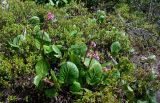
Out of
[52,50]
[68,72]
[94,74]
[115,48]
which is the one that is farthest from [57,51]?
[115,48]

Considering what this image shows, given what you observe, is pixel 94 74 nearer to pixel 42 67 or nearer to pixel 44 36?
pixel 42 67

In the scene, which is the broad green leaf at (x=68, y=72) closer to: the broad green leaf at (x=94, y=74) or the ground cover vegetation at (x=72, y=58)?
the ground cover vegetation at (x=72, y=58)

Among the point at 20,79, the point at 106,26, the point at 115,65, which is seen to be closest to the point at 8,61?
the point at 20,79

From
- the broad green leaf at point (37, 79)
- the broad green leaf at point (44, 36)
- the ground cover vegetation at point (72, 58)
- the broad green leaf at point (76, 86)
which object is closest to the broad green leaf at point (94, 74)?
the ground cover vegetation at point (72, 58)

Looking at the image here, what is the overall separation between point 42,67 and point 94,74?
0.62 metres

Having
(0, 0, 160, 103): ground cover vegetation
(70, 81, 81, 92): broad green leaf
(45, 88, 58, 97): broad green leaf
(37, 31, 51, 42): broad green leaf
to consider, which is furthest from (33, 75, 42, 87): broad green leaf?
(37, 31, 51, 42): broad green leaf

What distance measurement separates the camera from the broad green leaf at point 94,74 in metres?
4.62

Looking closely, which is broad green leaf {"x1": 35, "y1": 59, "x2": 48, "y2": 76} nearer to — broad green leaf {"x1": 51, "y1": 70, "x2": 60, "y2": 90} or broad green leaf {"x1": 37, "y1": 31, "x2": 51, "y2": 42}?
broad green leaf {"x1": 51, "y1": 70, "x2": 60, "y2": 90}

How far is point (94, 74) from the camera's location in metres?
4.61

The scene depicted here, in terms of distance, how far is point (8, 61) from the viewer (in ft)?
15.6

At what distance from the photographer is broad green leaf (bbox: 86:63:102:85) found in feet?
15.1

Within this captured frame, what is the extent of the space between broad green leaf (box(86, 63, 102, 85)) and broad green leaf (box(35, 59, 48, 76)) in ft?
1.67

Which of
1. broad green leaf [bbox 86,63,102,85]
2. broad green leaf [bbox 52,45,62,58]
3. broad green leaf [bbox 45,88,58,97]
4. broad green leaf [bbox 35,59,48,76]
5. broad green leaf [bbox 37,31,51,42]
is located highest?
broad green leaf [bbox 37,31,51,42]

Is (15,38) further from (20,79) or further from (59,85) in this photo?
(59,85)
